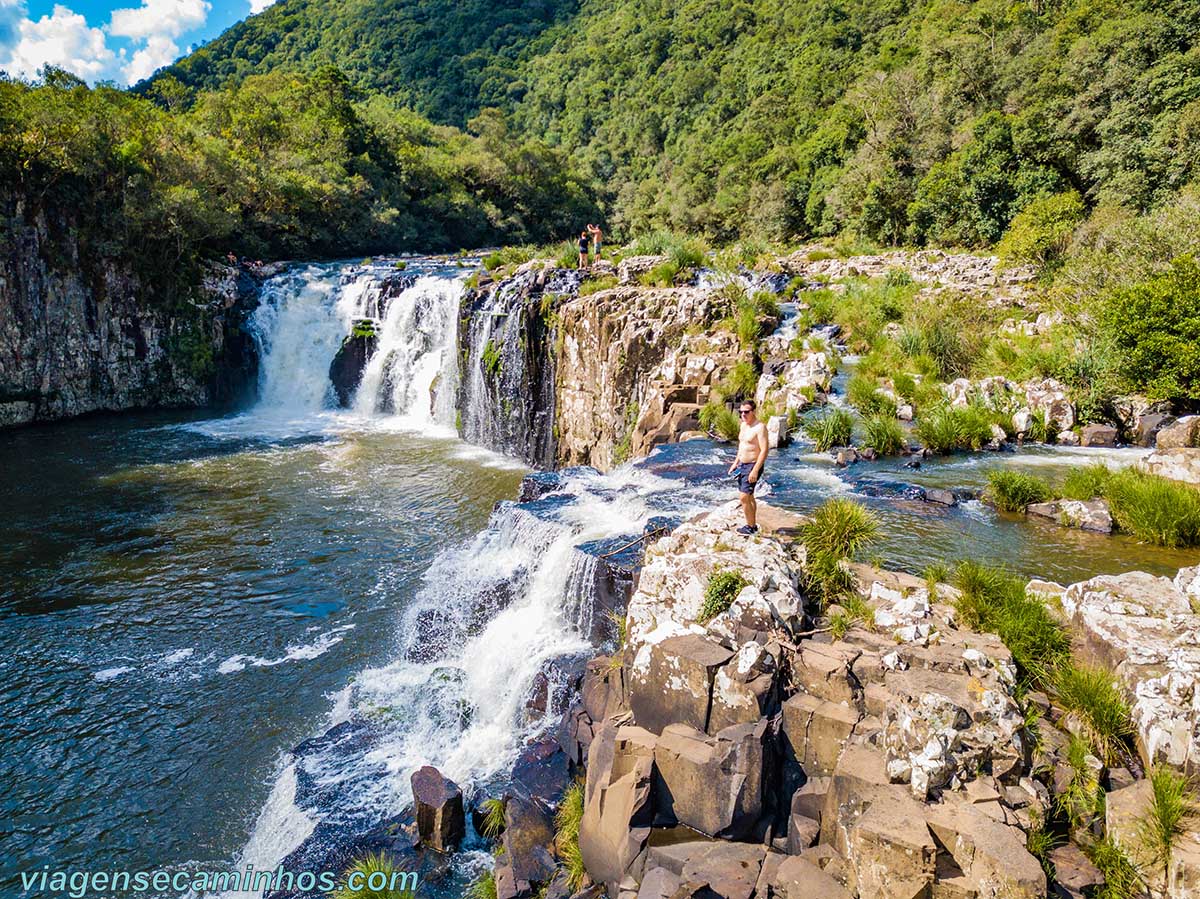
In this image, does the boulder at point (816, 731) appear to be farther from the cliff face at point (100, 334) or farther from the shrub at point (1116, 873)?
the cliff face at point (100, 334)

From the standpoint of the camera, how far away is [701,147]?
64.4 meters

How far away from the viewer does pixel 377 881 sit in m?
6.81

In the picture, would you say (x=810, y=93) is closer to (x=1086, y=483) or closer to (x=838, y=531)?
(x=1086, y=483)

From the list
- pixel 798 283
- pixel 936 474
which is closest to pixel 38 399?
pixel 798 283

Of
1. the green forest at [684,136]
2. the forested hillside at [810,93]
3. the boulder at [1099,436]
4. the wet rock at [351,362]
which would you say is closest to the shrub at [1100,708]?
the boulder at [1099,436]

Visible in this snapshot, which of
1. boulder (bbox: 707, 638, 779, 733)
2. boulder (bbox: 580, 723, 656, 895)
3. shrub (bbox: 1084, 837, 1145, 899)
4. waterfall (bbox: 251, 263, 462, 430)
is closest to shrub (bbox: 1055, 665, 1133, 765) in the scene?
shrub (bbox: 1084, 837, 1145, 899)

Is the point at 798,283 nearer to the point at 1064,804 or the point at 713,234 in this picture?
the point at 1064,804

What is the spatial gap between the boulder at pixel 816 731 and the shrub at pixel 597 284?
1611 cm

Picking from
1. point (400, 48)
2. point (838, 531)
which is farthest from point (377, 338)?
point (400, 48)

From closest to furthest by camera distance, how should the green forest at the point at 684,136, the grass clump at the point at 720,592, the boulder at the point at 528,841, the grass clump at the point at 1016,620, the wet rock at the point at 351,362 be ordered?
1. the grass clump at the point at 1016,620
2. the boulder at the point at 528,841
3. the grass clump at the point at 720,592
4. the green forest at the point at 684,136
5. the wet rock at the point at 351,362

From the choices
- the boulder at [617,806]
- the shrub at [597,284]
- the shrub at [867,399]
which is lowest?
the boulder at [617,806]

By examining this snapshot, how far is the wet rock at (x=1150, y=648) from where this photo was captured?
5320 mm

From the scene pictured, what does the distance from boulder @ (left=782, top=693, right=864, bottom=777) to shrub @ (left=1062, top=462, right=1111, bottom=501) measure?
676cm

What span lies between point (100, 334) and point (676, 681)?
28.2 m
